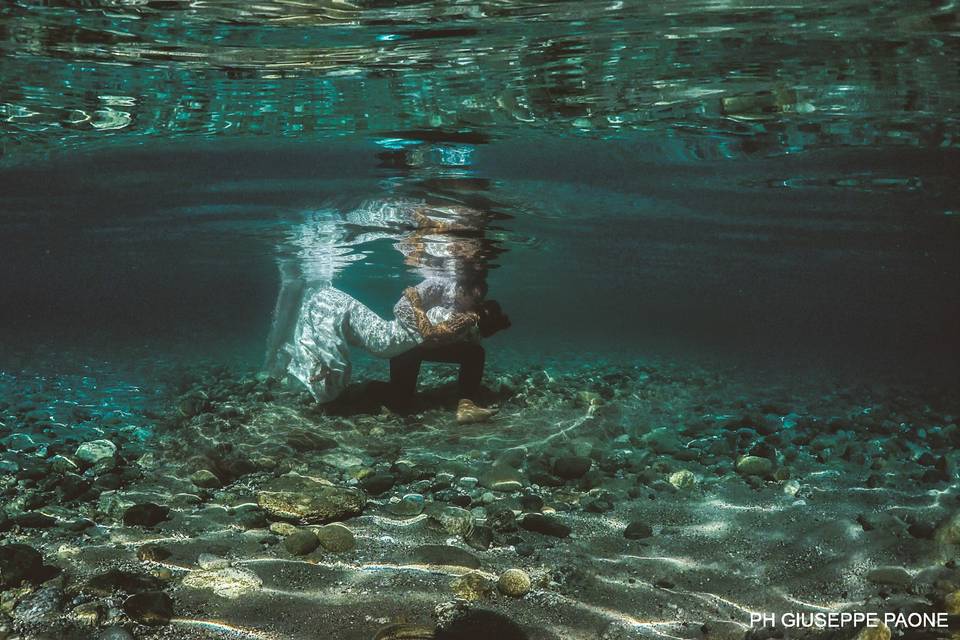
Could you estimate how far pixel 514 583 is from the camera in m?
3.78

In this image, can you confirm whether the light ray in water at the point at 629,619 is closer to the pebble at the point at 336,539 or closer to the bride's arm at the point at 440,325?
the pebble at the point at 336,539

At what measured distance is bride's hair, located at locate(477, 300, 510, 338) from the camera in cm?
945

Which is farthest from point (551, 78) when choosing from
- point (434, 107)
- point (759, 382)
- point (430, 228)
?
point (759, 382)

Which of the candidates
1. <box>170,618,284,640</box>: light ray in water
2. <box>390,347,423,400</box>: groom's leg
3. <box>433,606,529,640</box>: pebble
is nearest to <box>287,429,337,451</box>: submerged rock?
<box>390,347,423,400</box>: groom's leg

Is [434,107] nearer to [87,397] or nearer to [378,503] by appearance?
[378,503]

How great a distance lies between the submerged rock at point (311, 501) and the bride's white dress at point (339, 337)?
418 cm

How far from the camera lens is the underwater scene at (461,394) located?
379 cm

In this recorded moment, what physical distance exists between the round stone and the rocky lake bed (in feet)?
0.05

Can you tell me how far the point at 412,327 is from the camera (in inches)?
360

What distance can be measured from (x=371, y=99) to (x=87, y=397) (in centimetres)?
823

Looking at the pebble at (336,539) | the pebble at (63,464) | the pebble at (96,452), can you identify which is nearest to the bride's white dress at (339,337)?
the pebble at (96,452)

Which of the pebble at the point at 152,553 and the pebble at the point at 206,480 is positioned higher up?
the pebble at the point at 152,553

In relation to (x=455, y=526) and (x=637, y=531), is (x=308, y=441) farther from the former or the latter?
(x=637, y=531)

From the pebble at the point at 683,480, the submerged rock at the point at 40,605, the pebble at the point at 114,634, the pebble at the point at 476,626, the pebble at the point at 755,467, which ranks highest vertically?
the pebble at the point at 114,634
